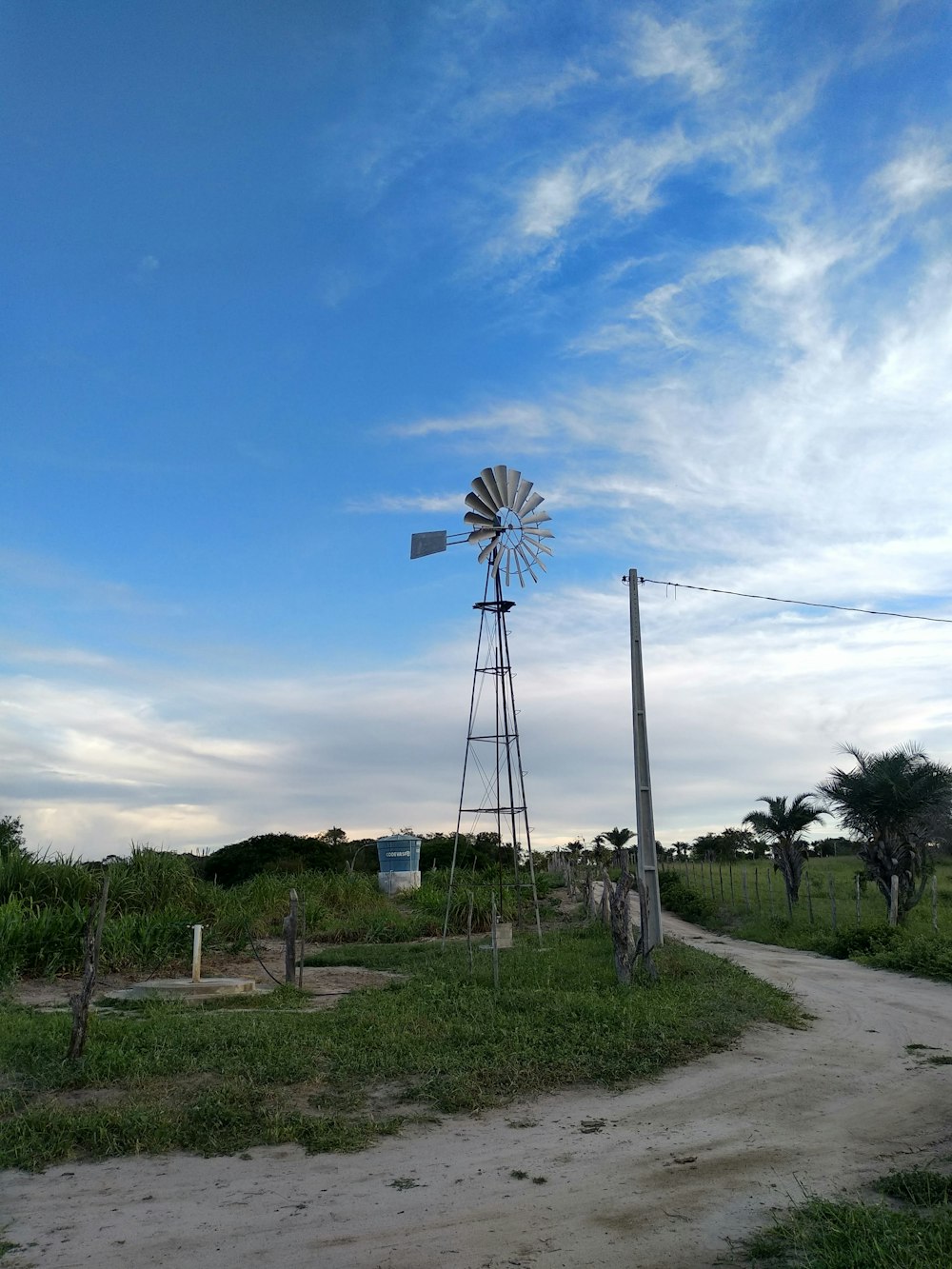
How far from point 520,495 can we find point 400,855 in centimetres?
2019

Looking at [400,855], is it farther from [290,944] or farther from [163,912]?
[290,944]

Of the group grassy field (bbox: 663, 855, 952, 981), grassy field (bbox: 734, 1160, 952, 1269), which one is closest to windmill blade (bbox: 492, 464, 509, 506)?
grassy field (bbox: 663, 855, 952, 981)

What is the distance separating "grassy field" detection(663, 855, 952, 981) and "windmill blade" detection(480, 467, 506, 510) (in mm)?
10538

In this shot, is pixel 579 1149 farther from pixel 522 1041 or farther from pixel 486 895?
pixel 486 895

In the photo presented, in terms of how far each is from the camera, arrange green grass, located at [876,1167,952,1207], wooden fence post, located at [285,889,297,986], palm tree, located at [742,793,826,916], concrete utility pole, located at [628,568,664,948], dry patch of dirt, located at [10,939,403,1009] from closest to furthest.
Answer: green grass, located at [876,1167,952,1207] → dry patch of dirt, located at [10,939,403,1009] → wooden fence post, located at [285,889,297,986] → concrete utility pole, located at [628,568,664,948] → palm tree, located at [742,793,826,916]

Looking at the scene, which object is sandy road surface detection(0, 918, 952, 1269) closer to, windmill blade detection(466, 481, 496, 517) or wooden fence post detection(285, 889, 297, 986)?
wooden fence post detection(285, 889, 297, 986)

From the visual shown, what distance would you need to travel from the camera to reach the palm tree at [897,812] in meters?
21.2

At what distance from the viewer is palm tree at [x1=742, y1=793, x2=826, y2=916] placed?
2644 centimetres

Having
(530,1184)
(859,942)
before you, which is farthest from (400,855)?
(530,1184)

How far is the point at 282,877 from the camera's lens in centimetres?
2641

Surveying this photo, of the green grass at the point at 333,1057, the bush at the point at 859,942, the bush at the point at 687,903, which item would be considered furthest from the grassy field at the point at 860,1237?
the bush at the point at 687,903

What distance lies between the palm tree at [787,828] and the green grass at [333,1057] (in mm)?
14898

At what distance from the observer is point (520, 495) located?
1742 centimetres

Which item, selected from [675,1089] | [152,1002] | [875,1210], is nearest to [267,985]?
[152,1002]
